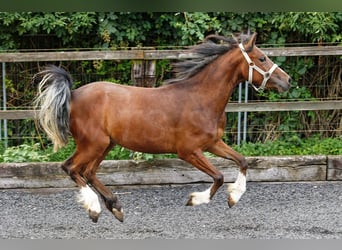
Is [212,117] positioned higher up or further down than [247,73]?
further down

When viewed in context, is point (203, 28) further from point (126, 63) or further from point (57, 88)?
point (57, 88)

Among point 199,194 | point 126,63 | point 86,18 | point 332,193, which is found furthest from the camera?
point 126,63

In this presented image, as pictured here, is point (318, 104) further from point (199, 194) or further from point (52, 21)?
point (52, 21)

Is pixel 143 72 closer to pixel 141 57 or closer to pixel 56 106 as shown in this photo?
pixel 141 57

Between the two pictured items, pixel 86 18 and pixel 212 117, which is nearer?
pixel 212 117

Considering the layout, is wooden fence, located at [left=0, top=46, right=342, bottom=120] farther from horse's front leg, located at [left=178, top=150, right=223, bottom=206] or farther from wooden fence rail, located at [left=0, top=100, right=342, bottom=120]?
horse's front leg, located at [left=178, top=150, right=223, bottom=206]

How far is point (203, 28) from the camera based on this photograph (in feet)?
18.4

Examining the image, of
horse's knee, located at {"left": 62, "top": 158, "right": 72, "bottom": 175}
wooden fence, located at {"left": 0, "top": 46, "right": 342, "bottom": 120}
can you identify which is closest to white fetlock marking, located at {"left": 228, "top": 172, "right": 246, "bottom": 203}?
horse's knee, located at {"left": 62, "top": 158, "right": 72, "bottom": 175}

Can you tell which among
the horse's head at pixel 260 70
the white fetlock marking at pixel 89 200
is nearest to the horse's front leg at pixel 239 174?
the horse's head at pixel 260 70

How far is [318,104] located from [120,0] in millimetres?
4908

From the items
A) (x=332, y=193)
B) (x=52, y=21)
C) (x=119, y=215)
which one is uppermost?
(x=52, y=21)

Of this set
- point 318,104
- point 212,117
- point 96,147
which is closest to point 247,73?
point 212,117

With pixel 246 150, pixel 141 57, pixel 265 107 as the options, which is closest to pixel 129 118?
pixel 141 57

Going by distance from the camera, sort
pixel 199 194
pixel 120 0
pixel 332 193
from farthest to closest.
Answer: pixel 332 193 < pixel 199 194 < pixel 120 0
